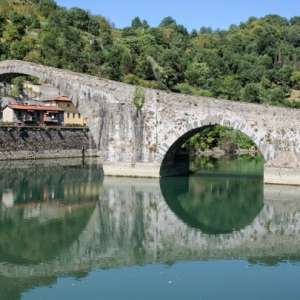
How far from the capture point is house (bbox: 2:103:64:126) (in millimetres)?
45812

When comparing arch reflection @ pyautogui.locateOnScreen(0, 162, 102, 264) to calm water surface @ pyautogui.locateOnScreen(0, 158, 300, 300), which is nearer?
calm water surface @ pyautogui.locateOnScreen(0, 158, 300, 300)

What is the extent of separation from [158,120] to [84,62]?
1541 inches

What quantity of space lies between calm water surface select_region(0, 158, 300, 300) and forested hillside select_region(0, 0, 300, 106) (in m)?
36.3

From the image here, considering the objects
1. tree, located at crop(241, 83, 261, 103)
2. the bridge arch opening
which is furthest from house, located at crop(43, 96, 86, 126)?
tree, located at crop(241, 83, 261, 103)

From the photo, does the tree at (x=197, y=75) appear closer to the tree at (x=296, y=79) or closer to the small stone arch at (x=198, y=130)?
the tree at (x=296, y=79)

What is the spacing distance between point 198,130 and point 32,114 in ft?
71.5

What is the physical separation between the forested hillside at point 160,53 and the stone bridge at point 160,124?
3007 cm

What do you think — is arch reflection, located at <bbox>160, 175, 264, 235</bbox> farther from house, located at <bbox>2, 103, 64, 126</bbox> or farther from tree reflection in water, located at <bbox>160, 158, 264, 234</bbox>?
house, located at <bbox>2, 103, 64, 126</bbox>

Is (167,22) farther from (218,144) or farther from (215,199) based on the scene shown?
(215,199)

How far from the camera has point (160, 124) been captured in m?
29.4

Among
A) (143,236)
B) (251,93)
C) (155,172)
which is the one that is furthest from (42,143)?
(251,93)

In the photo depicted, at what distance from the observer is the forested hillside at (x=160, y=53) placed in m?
67.5

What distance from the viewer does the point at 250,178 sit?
32344 millimetres

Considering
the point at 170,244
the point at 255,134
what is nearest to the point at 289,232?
the point at 170,244
